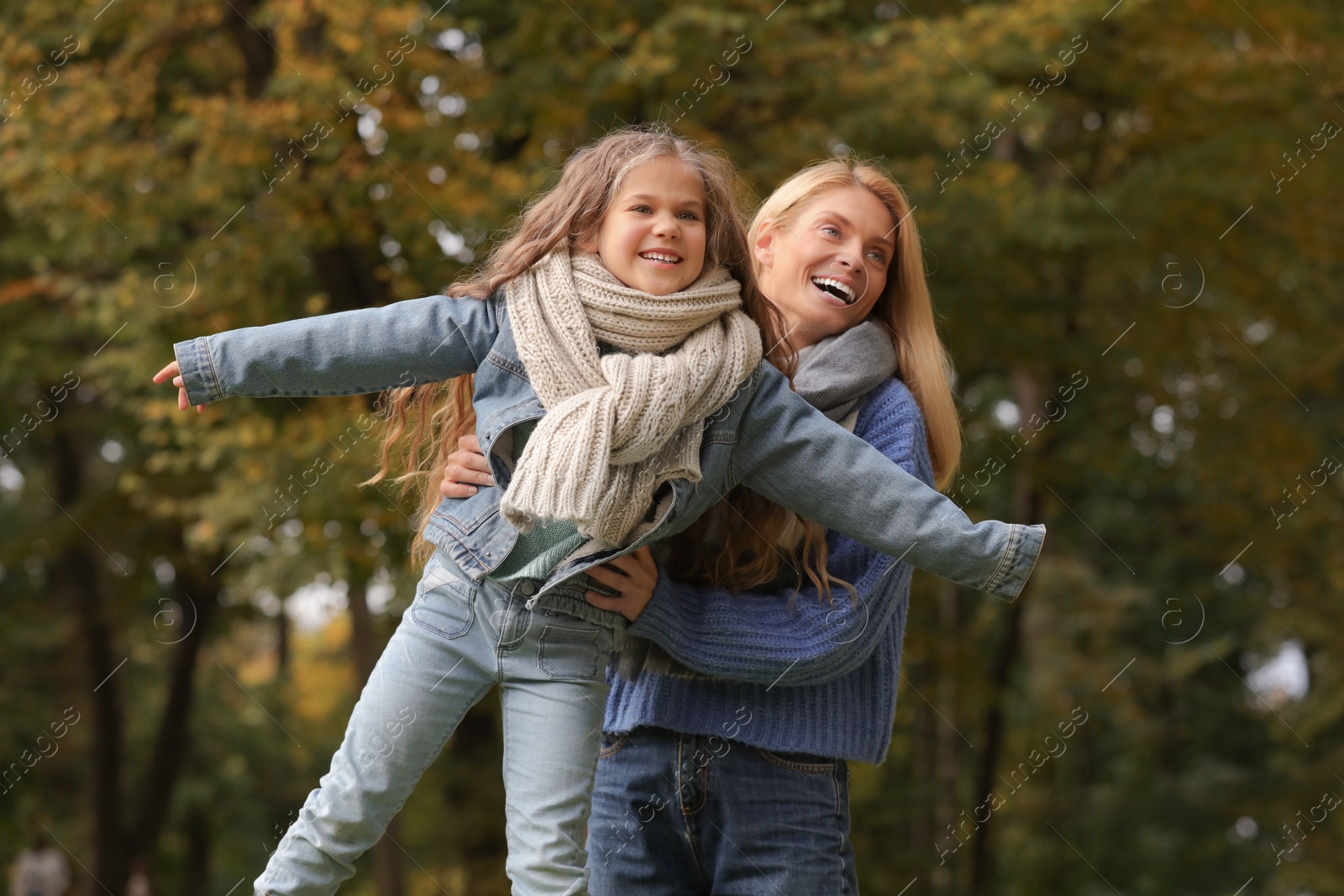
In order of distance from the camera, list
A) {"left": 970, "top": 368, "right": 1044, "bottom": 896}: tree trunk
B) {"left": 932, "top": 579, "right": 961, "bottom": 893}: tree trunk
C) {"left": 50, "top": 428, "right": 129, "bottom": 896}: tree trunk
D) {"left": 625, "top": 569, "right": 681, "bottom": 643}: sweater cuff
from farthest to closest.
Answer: {"left": 50, "top": 428, "right": 129, "bottom": 896}: tree trunk < {"left": 970, "top": 368, "right": 1044, "bottom": 896}: tree trunk < {"left": 932, "top": 579, "right": 961, "bottom": 893}: tree trunk < {"left": 625, "top": 569, "right": 681, "bottom": 643}: sweater cuff

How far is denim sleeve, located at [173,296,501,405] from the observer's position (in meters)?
2.09

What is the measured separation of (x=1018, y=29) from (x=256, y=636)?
15394mm

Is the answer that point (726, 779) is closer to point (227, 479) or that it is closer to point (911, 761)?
point (227, 479)

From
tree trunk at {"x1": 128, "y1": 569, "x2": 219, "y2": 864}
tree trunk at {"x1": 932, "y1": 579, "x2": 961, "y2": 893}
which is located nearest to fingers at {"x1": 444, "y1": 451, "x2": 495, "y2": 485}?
tree trunk at {"x1": 932, "y1": 579, "x2": 961, "y2": 893}

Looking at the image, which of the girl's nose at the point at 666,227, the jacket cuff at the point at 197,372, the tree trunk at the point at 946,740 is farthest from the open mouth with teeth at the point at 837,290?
the tree trunk at the point at 946,740

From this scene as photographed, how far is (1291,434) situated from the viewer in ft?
31.0

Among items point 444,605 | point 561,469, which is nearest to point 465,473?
point 444,605

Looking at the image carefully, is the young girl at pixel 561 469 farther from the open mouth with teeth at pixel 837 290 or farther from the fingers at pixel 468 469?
the open mouth with teeth at pixel 837 290

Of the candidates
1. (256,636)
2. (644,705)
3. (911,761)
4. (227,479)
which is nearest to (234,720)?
(256,636)

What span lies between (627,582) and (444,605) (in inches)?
11.4

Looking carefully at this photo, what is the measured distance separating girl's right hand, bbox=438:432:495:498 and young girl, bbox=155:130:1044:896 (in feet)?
0.17

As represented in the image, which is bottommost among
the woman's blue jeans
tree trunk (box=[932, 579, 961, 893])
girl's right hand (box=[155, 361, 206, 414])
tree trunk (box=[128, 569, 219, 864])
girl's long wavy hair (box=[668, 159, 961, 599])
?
tree trunk (box=[932, 579, 961, 893])

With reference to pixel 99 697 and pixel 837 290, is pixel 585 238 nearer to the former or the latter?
pixel 837 290

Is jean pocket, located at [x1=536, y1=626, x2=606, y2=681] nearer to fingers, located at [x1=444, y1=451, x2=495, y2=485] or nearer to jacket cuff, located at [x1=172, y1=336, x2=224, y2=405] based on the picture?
fingers, located at [x1=444, y1=451, x2=495, y2=485]
